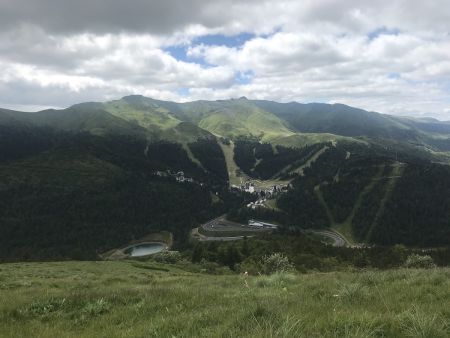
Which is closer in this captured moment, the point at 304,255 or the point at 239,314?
the point at 239,314

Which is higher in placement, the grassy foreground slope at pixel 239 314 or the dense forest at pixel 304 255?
the grassy foreground slope at pixel 239 314

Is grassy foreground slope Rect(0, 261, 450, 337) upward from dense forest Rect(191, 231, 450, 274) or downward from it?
upward

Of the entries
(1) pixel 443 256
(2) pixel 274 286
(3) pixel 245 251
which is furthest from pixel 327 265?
(2) pixel 274 286

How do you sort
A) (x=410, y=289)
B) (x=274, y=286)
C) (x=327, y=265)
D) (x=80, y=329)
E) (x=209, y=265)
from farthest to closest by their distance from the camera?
(x=327, y=265), (x=209, y=265), (x=274, y=286), (x=410, y=289), (x=80, y=329)

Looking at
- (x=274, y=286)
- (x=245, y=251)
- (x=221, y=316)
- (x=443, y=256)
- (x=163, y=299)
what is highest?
(x=221, y=316)

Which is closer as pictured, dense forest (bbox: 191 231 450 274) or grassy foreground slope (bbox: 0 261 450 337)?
grassy foreground slope (bbox: 0 261 450 337)

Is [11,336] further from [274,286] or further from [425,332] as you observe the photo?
[274,286]

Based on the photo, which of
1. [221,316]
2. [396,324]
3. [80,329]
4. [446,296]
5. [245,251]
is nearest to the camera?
[396,324]

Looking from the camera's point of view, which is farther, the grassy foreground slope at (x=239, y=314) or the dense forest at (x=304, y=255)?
the dense forest at (x=304, y=255)

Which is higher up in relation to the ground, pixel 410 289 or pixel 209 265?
pixel 410 289

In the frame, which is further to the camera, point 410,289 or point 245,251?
point 245,251

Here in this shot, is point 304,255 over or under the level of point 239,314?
under
